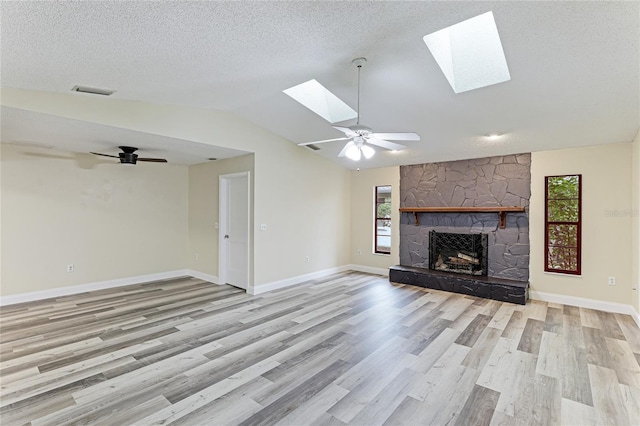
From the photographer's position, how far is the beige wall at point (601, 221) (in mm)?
4340

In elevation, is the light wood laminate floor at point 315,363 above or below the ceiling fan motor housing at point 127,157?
below

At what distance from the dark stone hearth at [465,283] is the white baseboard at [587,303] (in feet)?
0.86

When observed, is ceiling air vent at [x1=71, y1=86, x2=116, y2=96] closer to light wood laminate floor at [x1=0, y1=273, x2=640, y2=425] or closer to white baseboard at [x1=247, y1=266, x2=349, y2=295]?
light wood laminate floor at [x1=0, y1=273, x2=640, y2=425]

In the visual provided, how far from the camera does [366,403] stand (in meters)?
2.28

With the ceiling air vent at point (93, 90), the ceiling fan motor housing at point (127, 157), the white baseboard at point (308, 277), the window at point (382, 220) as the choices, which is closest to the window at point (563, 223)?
the window at point (382, 220)

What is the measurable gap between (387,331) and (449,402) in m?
1.36

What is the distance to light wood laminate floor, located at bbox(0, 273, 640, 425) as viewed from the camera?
2.18 m

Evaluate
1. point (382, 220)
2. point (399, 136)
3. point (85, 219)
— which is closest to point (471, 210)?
point (382, 220)

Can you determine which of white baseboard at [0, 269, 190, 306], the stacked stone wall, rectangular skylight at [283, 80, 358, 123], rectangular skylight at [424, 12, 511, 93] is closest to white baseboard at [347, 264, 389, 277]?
the stacked stone wall

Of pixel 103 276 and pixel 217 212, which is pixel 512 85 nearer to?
pixel 217 212

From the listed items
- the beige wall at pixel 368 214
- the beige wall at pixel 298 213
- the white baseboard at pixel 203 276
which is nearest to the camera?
the beige wall at pixel 298 213

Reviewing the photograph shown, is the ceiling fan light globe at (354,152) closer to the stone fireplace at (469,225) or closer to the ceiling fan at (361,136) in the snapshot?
the ceiling fan at (361,136)

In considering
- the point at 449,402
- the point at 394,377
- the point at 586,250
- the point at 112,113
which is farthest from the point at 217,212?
the point at 586,250

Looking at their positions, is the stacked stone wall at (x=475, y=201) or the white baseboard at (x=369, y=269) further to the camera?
the white baseboard at (x=369, y=269)
